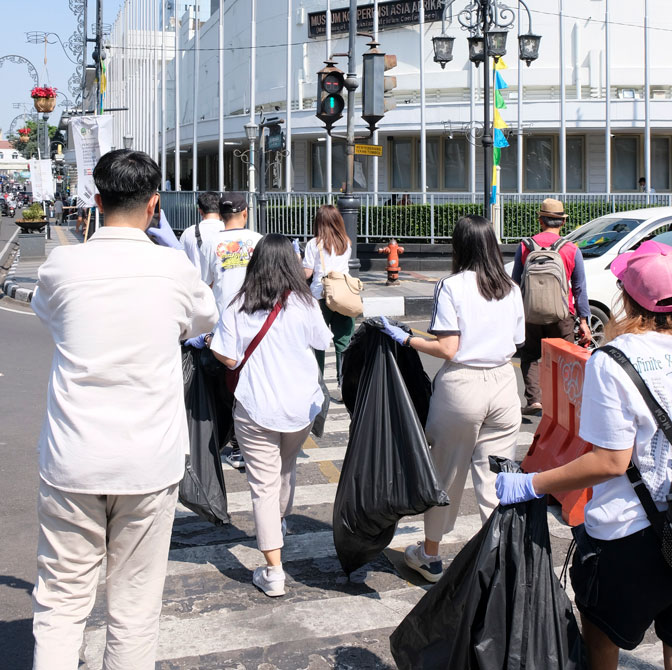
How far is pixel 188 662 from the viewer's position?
3680mm

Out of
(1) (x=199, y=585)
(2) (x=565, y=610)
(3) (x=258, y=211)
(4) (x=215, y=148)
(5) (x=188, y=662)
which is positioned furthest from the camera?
(4) (x=215, y=148)

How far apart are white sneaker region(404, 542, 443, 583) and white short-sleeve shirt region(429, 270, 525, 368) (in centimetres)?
102

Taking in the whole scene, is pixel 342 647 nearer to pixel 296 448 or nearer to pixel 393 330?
pixel 296 448

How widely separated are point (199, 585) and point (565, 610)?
223 cm

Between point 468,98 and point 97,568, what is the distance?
27.9m

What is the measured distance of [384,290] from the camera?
17.7 meters

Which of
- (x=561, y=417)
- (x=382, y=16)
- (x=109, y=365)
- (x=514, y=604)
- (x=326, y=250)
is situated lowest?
(x=514, y=604)

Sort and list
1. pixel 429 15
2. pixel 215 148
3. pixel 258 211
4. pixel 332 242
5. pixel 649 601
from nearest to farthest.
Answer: pixel 649 601 → pixel 332 242 → pixel 258 211 → pixel 429 15 → pixel 215 148

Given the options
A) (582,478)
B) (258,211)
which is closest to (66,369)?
(582,478)

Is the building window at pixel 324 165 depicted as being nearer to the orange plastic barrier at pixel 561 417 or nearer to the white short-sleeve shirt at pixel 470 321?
the orange plastic barrier at pixel 561 417

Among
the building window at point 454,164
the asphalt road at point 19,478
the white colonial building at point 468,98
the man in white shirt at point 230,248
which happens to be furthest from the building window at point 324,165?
the man in white shirt at point 230,248

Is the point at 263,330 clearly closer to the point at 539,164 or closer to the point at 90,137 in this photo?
the point at 90,137

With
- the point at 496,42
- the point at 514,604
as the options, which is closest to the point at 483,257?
the point at 514,604

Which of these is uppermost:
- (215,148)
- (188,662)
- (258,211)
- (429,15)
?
(429,15)
